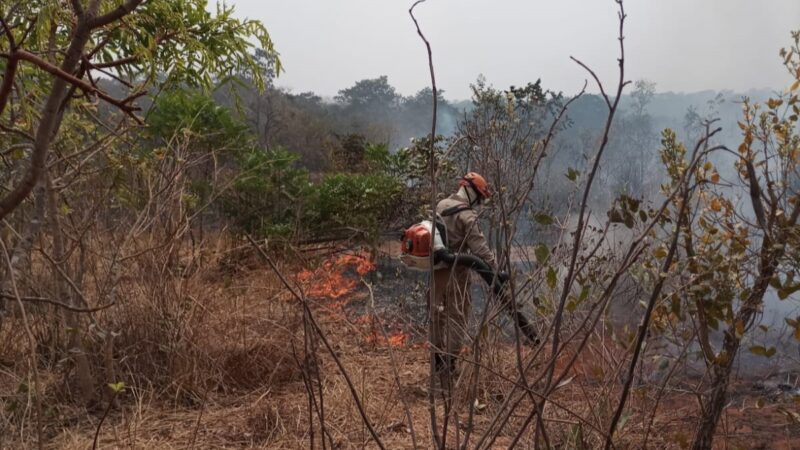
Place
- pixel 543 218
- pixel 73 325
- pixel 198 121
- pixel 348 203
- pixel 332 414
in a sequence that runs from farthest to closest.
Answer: pixel 348 203
pixel 198 121
pixel 332 414
pixel 73 325
pixel 543 218

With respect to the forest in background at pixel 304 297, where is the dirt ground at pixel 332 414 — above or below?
below

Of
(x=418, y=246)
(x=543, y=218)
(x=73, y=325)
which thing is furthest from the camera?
(x=418, y=246)

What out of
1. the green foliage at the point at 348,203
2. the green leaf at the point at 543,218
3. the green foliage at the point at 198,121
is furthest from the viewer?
the green foliage at the point at 348,203

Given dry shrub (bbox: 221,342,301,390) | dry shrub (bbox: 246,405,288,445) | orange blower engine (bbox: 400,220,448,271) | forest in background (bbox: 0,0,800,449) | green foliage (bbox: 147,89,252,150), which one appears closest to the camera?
forest in background (bbox: 0,0,800,449)

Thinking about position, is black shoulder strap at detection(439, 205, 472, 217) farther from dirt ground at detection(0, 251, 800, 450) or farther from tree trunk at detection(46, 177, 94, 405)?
tree trunk at detection(46, 177, 94, 405)

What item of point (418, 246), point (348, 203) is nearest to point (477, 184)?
point (418, 246)

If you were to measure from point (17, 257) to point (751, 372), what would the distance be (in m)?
7.02

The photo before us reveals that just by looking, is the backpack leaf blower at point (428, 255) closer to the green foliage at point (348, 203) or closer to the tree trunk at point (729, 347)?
the tree trunk at point (729, 347)

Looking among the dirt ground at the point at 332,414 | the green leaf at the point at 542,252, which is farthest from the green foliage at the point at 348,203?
the green leaf at the point at 542,252

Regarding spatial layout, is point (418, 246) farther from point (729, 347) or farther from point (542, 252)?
Answer: point (542, 252)

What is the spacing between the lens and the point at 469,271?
4.52 metres

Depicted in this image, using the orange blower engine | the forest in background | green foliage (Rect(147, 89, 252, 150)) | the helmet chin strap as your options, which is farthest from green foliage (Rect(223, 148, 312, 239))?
the helmet chin strap

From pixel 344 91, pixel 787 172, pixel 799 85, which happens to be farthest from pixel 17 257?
pixel 344 91

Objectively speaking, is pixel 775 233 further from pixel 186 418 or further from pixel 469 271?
pixel 186 418
